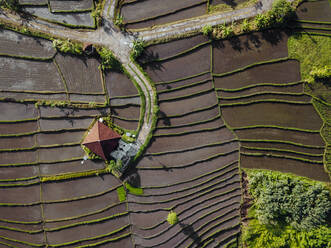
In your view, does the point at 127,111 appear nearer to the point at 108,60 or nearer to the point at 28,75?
the point at 108,60

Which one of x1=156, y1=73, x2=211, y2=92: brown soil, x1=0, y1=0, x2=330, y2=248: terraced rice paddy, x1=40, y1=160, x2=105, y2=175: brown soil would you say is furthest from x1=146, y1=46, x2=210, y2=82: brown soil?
x1=40, y1=160, x2=105, y2=175: brown soil

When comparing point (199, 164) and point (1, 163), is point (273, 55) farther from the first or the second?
point (1, 163)

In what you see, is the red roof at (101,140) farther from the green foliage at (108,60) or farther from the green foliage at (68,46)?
the green foliage at (68,46)

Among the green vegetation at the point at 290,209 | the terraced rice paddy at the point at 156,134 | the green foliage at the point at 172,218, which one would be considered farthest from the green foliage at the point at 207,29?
the green foliage at the point at 172,218

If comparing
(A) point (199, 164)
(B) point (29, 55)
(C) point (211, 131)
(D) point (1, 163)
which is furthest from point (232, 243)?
(B) point (29, 55)

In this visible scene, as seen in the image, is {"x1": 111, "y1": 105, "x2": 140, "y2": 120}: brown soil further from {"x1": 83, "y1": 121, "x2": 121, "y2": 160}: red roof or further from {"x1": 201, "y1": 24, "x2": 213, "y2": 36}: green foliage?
{"x1": 201, "y1": 24, "x2": 213, "y2": 36}: green foliage

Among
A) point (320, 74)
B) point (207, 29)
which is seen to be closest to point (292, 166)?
point (320, 74)
